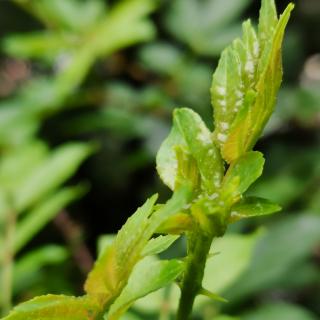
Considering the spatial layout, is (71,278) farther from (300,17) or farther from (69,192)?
(300,17)

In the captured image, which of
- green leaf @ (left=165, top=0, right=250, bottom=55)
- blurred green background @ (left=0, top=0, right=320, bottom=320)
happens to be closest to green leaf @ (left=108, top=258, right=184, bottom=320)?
blurred green background @ (left=0, top=0, right=320, bottom=320)

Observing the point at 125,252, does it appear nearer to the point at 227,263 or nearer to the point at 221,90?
the point at 221,90

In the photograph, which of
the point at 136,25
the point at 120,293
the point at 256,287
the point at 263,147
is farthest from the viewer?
the point at 263,147

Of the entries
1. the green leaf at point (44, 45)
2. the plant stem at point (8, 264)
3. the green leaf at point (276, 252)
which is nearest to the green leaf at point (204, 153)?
the plant stem at point (8, 264)

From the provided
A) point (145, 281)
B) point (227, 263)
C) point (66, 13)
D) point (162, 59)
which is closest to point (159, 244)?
point (145, 281)

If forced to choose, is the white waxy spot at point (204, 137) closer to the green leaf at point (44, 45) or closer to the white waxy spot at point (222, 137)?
the white waxy spot at point (222, 137)

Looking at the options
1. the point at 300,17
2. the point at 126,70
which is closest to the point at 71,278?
the point at 126,70
